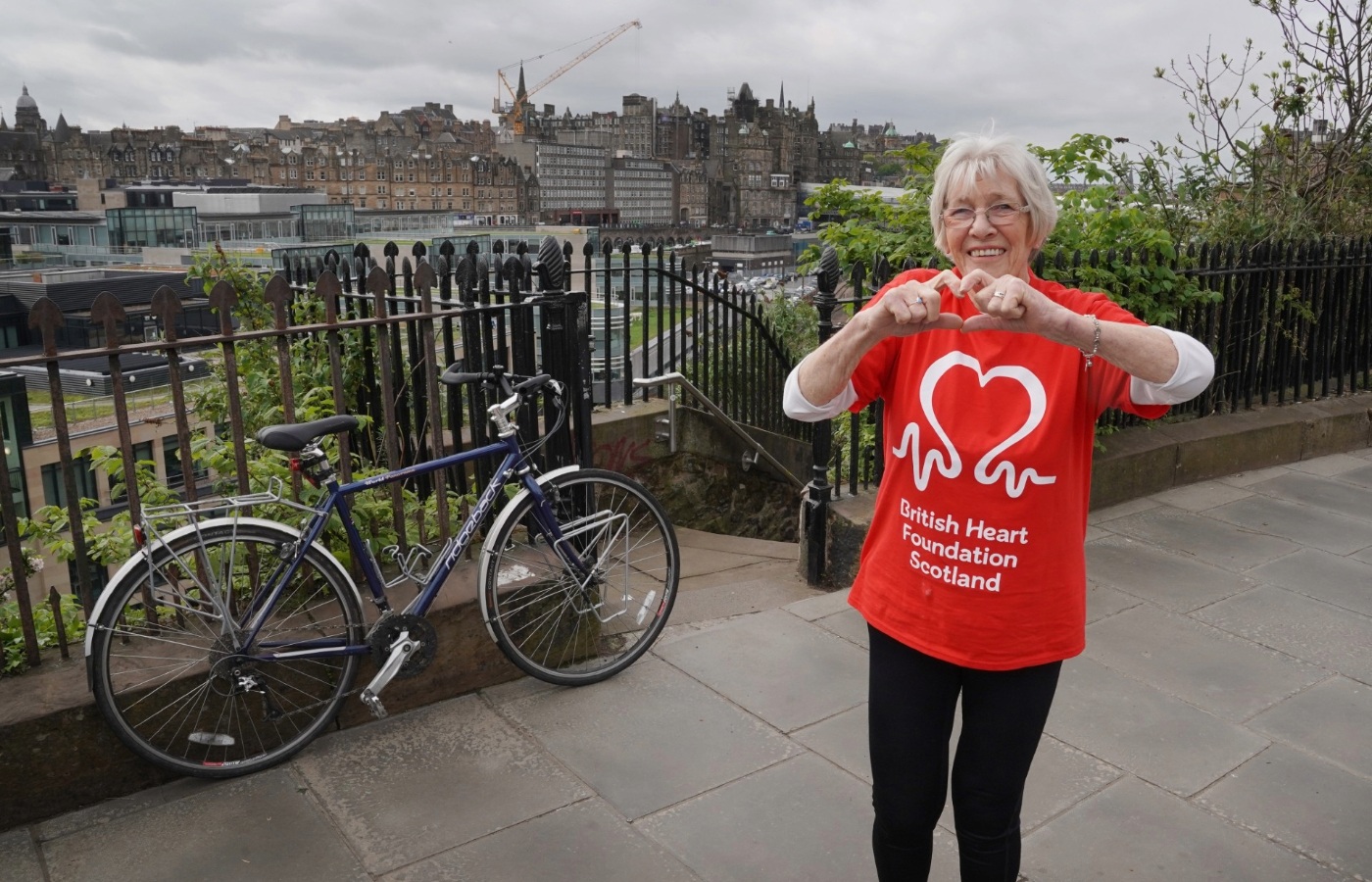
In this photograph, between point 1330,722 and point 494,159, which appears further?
point 494,159

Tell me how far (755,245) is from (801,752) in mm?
105937

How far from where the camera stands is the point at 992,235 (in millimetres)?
2105

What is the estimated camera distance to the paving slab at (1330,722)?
3502mm

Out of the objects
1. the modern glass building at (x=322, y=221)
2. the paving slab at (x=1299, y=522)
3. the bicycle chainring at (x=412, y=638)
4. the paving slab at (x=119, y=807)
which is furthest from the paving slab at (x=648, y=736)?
the modern glass building at (x=322, y=221)

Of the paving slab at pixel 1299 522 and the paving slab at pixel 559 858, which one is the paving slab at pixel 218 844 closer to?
the paving slab at pixel 559 858

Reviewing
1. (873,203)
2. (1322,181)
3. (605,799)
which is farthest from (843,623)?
(1322,181)

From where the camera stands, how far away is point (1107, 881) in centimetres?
277

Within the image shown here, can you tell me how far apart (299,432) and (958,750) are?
2.16m

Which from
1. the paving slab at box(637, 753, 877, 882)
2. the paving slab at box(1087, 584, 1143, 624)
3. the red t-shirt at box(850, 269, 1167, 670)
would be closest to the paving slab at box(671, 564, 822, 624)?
the paving slab at box(1087, 584, 1143, 624)

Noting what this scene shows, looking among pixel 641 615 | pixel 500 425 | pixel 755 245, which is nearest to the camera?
pixel 500 425

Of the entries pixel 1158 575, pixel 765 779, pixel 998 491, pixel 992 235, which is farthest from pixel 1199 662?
pixel 992 235

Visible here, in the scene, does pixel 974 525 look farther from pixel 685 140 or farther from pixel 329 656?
pixel 685 140

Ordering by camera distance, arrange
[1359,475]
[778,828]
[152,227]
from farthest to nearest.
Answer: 1. [152,227]
2. [1359,475]
3. [778,828]

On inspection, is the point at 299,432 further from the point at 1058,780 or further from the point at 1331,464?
the point at 1331,464
